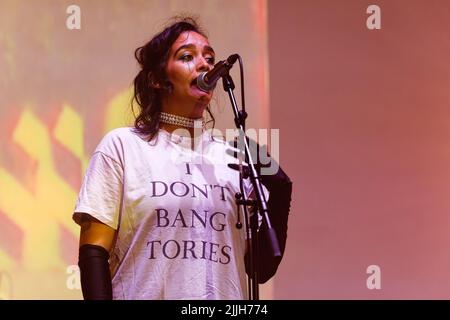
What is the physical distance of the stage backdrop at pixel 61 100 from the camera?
90.3 inches

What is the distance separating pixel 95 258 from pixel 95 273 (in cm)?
3

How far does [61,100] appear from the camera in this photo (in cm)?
237

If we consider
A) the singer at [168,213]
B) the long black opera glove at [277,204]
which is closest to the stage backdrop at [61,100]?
the singer at [168,213]

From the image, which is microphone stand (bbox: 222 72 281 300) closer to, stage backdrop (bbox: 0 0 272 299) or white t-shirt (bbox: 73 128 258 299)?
→ white t-shirt (bbox: 73 128 258 299)

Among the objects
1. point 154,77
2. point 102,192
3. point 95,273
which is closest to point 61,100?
point 154,77

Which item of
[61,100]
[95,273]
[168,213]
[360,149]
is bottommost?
[95,273]

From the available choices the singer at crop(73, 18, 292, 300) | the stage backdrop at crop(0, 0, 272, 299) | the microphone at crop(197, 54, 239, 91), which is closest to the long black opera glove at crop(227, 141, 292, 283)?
the singer at crop(73, 18, 292, 300)

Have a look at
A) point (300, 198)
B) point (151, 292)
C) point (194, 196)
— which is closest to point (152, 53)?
point (194, 196)

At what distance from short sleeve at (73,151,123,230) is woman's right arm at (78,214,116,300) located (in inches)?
0.7

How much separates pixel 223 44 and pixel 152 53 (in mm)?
720

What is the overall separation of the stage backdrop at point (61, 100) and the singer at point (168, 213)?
2.36 ft

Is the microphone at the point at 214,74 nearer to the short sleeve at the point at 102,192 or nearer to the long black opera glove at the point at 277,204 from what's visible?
the long black opera glove at the point at 277,204

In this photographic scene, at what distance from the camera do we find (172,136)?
168 centimetres

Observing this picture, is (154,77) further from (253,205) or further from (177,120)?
(253,205)
